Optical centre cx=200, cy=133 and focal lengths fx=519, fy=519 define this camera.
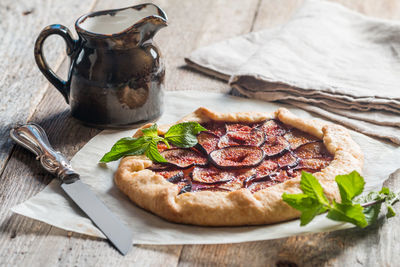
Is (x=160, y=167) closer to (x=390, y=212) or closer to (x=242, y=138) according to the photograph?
(x=242, y=138)

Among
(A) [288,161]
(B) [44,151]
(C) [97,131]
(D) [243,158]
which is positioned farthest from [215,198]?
(C) [97,131]

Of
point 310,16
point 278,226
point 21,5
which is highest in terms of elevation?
point 310,16

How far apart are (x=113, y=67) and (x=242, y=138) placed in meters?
0.89

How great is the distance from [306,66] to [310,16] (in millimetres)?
803

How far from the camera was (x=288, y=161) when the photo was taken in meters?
2.87

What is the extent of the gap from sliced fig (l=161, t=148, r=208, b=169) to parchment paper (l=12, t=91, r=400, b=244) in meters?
0.32

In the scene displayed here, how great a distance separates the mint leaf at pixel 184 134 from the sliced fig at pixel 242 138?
159mm

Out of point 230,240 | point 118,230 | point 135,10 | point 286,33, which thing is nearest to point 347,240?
point 230,240

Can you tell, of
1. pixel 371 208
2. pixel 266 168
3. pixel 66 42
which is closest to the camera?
pixel 371 208

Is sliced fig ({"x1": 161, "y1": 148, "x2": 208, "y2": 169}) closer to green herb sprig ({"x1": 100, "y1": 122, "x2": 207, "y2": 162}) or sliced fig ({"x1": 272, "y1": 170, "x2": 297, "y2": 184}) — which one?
green herb sprig ({"x1": 100, "y1": 122, "x2": 207, "y2": 162})

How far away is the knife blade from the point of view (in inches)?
93.0

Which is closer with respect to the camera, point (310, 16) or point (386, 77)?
point (386, 77)

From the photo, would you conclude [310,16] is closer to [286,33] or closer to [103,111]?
[286,33]

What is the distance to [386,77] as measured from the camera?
12.7 feet
